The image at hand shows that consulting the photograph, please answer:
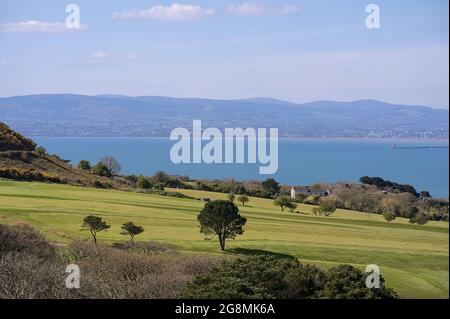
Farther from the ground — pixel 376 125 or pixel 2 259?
pixel 376 125

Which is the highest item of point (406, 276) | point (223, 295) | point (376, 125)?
point (376, 125)

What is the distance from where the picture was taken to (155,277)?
21312 mm

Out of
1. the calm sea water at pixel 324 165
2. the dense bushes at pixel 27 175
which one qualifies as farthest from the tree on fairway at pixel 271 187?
the dense bushes at pixel 27 175

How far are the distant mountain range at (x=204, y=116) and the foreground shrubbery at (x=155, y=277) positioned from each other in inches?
2042

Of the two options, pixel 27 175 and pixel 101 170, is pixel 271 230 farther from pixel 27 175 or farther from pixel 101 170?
pixel 101 170

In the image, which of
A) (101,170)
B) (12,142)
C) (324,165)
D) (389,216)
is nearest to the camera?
(389,216)

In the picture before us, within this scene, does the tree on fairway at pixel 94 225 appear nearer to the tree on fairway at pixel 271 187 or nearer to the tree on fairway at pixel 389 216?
the tree on fairway at pixel 389 216

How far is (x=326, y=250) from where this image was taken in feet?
109

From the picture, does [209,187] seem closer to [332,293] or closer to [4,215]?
[4,215]

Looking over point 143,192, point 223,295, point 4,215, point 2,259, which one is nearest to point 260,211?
point 143,192

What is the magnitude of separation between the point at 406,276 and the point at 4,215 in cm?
2266

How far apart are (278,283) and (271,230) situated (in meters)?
19.3

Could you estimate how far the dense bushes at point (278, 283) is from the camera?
16.9m

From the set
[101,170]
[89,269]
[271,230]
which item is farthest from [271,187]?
[89,269]
